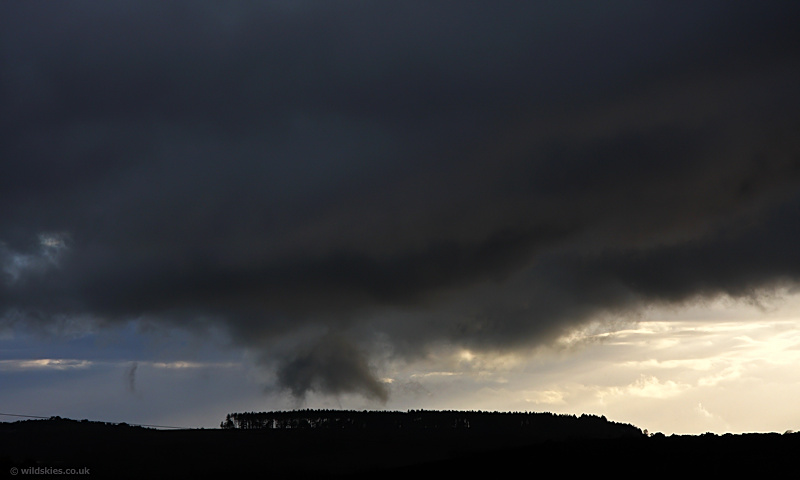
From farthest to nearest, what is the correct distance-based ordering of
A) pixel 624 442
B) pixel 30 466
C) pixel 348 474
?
1. pixel 348 474
2. pixel 624 442
3. pixel 30 466

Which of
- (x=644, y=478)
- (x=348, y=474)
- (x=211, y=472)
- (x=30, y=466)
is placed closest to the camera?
(x=644, y=478)

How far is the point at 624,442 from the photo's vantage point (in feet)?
534

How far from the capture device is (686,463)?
131 m

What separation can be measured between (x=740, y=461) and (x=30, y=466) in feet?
436

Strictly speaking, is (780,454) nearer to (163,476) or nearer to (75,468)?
(163,476)

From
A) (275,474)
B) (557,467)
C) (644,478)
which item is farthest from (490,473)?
(275,474)

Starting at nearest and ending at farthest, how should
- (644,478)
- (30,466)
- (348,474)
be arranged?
(644,478) < (30,466) < (348,474)

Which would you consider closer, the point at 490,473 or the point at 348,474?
the point at 490,473

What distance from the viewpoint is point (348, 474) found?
592 ft

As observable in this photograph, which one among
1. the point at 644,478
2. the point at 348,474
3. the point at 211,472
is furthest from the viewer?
the point at 211,472

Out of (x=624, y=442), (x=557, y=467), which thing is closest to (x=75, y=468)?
(x=557, y=467)

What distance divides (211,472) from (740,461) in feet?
428

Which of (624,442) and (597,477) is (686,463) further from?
(624,442)

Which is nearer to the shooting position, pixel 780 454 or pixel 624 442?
pixel 780 454
